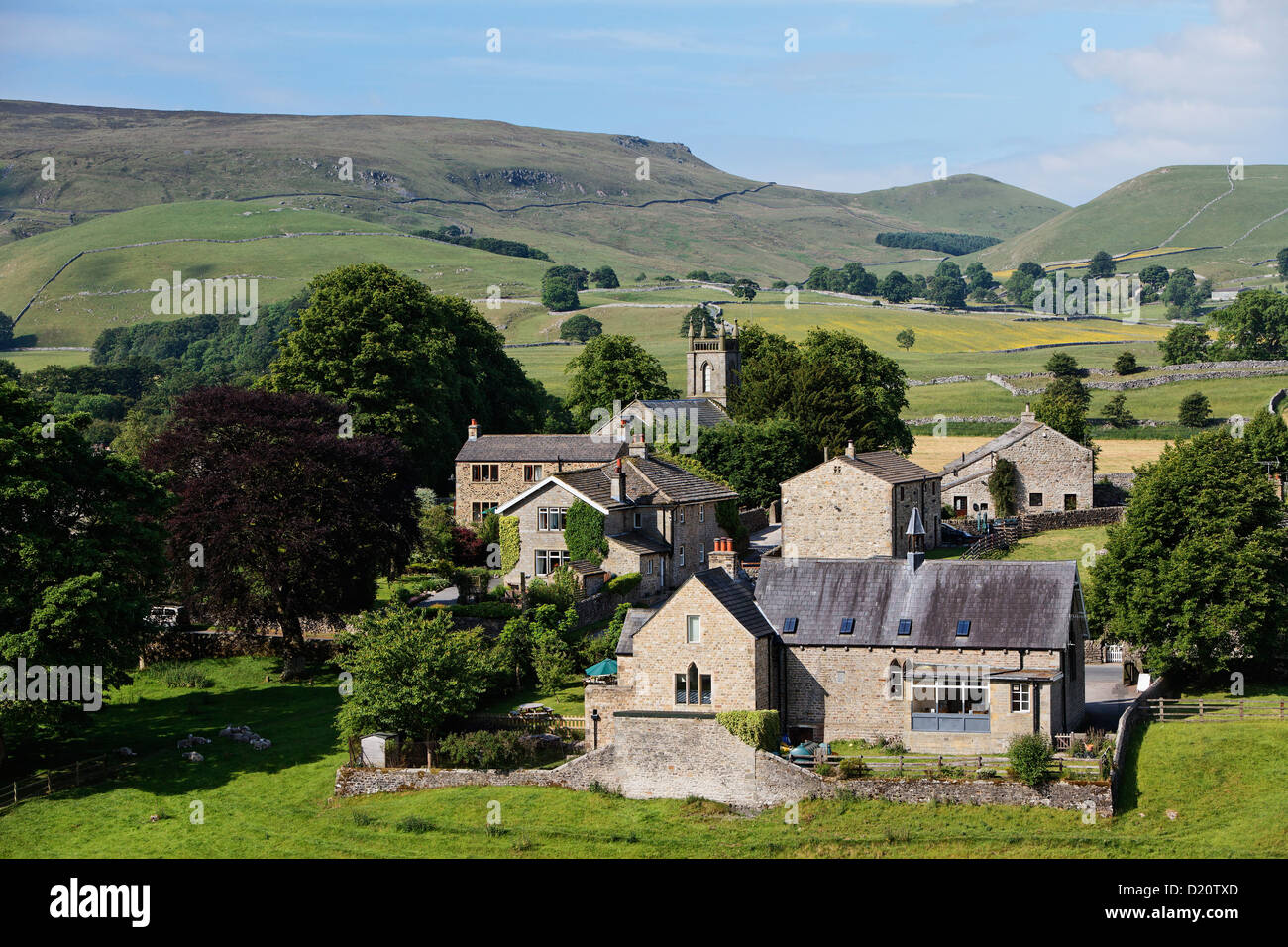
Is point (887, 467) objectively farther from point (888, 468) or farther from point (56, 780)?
point (56, 780)

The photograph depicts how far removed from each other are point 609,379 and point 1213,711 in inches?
2370

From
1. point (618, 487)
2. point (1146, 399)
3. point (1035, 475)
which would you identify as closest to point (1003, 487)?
point (1035, 475)

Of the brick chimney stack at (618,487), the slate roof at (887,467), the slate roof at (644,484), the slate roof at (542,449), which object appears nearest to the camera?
the brick chimney stack at (618,487)

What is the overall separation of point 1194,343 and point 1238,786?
11899cm

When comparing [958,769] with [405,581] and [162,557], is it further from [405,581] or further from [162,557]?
[405,581]

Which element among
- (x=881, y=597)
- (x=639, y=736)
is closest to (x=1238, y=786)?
(x=881, y=597)

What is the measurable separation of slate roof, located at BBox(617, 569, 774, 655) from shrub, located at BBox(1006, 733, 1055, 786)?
26.8 feet

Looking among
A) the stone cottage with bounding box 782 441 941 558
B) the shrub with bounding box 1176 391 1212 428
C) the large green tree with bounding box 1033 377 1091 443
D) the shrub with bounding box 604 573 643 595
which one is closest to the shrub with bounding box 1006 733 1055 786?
the shrub with bounding box 604 573 643 595

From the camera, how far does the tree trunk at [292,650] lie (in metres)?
54.6

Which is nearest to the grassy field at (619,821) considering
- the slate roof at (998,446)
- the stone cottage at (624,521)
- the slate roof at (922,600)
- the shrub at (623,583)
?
the slate roof at (922,600)

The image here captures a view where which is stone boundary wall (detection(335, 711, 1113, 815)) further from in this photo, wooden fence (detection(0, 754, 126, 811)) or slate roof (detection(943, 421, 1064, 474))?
slate roof (detection(943, 421, 1064, 474))

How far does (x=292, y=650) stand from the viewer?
55.2 m

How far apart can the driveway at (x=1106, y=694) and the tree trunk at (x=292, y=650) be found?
1096 inches

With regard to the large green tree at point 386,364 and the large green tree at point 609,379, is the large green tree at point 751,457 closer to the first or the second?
the large green tree at point 386,364
